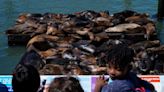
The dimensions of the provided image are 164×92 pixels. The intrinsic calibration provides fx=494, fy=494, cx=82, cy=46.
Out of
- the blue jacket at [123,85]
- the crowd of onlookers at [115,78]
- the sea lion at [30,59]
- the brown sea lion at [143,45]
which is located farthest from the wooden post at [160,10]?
the blue jacket at [123,85]

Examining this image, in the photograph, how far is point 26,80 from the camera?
390 cm

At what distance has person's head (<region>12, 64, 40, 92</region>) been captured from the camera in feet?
12.8

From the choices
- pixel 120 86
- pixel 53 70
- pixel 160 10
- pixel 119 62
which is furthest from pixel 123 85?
pixel 160 10

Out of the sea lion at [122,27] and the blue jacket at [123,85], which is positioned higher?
the blue jacket at [123,85]

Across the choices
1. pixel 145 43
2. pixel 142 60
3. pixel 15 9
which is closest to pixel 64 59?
pixel 142 60

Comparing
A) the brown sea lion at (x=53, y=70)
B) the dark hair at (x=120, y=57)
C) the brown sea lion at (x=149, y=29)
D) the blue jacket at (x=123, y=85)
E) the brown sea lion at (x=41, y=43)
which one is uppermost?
the dark hair at (x=120, y=57)

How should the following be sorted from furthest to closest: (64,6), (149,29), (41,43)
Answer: (64,6)
(149,29)
(41,43)

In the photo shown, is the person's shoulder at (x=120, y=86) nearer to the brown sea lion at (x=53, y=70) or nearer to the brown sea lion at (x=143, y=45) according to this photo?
the brown sea lion at (x=53, y=70)

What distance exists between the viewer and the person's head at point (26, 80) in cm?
390

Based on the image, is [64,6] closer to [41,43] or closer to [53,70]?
[41,43]

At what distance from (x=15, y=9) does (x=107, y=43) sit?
9.32 meters

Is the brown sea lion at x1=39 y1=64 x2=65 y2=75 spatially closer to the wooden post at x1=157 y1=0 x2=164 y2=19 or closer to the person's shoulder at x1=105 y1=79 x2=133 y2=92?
the person's shoulder at x1=105 y1=79 x2=133 y2=92

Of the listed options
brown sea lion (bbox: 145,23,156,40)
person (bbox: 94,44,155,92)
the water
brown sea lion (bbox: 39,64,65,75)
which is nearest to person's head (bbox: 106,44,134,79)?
person (bbox: 94,44,155,92)

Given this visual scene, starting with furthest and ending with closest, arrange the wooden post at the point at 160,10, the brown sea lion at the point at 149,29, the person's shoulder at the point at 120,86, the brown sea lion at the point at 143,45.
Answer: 1. the wooden post at the point at 160,10
2. the brown sea lion at the point at 149,29
3. the brown sea lion at the point at 143,45
4. the person's shoulder at the point at 120,86
